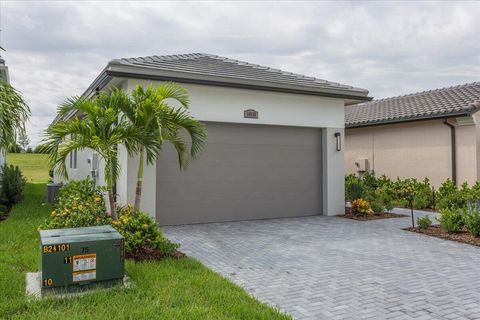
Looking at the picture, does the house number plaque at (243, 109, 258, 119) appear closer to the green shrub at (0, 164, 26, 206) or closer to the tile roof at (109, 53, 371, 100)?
the tile roof at (109, 53, 371, 100)

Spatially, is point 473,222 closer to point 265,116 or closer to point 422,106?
point 265,116

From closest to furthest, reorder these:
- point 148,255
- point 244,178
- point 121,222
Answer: point 148,255 < point 121,222 < point 244,178

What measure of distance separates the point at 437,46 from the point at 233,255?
10388mm

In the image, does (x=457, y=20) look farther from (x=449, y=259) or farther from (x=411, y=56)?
(x=449, y=259)

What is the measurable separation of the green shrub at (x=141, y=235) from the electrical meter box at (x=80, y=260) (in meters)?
1.10

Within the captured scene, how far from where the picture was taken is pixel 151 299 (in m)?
3.96

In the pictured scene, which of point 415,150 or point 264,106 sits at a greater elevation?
point 264,106

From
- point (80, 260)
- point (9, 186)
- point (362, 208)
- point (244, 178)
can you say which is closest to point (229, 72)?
point (244, 178)

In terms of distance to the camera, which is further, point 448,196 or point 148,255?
point 448,196

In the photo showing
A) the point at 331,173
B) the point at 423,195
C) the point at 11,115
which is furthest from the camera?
the point at 423,195

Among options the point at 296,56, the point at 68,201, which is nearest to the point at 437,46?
the point at 296,56

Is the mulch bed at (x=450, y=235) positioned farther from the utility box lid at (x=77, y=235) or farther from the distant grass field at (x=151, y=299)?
the utility box lid at (x=77, y=235)

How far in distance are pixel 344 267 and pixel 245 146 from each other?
4.77 metres

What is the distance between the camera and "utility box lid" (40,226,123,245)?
4191 millimetres
